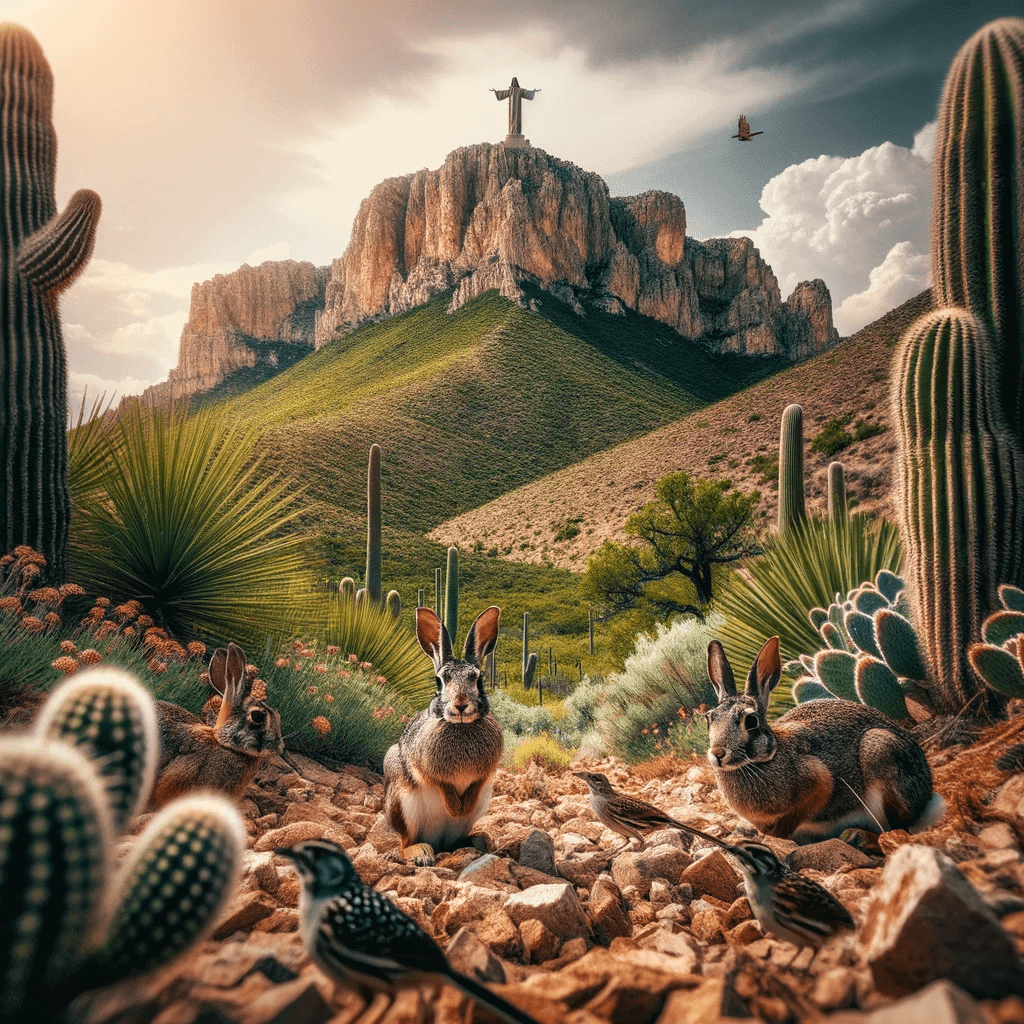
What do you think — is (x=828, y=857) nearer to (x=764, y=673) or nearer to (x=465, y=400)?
(x=764, y=673)

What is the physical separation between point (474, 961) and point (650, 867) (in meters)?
1.36

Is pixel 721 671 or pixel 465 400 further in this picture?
pixel 465 400

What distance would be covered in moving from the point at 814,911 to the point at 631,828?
52.6 inches

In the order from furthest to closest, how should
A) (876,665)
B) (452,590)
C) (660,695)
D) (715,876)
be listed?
(452,590) < (660,695) < (876,665) < (715,876)

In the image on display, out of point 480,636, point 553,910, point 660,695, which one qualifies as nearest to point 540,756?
point 660,695

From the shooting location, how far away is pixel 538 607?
27188 mm

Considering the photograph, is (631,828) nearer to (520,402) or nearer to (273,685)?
(273,685)

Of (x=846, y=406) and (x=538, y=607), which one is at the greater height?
(x=846, y=406)

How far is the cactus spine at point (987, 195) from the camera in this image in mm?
4055

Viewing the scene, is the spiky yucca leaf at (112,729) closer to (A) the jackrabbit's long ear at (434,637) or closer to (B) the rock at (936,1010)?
(B) the rock at (936,1010)

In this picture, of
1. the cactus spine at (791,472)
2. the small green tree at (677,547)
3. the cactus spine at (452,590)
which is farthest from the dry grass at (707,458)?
the cactus spine at (791,472)

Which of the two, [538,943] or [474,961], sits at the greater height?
[474,961]

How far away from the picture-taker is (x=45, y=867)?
833 mm

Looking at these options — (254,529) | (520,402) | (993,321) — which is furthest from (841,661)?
(520,402)
